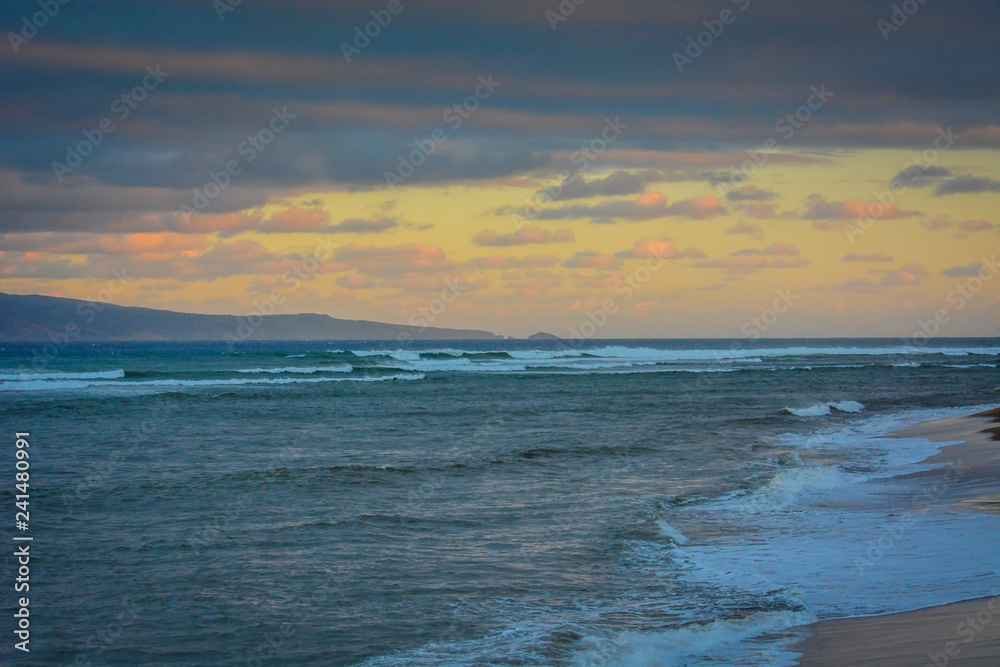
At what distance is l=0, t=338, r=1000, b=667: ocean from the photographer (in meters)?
7.33

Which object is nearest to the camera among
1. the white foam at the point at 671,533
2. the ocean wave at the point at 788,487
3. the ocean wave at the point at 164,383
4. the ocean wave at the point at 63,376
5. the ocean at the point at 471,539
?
the ocean at the point at 471,539

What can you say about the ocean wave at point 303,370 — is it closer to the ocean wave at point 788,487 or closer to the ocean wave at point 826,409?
the ocean wave at point 826,409

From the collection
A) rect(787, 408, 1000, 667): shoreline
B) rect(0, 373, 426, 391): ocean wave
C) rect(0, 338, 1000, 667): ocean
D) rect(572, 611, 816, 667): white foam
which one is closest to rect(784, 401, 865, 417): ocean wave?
rect(0, 338, 1000, 667): ocean

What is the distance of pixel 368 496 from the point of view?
13617 mm

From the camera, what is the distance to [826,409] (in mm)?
29828

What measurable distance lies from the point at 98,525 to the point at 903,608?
→ 33.1 ft

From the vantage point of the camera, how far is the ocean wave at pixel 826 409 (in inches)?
1126

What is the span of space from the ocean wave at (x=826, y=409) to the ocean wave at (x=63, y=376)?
3611cm

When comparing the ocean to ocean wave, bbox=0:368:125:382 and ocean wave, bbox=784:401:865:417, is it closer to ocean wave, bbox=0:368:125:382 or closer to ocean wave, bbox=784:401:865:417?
ocean wave, bbox=784:401:865:417

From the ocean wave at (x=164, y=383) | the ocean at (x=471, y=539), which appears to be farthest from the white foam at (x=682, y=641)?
the ocean wave at (x=164, y=383)

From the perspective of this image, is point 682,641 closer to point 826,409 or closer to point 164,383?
point 826,409

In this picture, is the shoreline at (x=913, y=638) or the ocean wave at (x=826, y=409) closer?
the shoreline at (x=913, y=638)

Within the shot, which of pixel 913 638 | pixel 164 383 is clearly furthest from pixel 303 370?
pixel 913 638

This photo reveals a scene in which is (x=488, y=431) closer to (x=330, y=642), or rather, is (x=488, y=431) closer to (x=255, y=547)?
(x=255, y=547)
